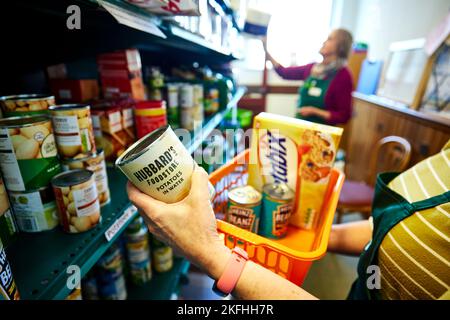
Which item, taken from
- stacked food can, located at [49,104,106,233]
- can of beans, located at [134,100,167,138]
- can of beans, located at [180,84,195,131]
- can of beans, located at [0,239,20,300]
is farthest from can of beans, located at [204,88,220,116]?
can of beans, located at [0,239,20,300]

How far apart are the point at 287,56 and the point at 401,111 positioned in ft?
3.98

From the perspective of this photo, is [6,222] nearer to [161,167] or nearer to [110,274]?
[161,167]

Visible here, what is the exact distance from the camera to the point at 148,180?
519 mm

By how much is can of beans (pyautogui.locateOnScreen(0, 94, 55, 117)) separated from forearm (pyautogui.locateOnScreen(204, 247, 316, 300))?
2.00ft

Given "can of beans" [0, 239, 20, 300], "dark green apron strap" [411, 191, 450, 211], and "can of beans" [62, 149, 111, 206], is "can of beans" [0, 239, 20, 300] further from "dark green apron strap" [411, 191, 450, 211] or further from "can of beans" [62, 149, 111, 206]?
"dark green apron strap" [411, 191, 450, 211]

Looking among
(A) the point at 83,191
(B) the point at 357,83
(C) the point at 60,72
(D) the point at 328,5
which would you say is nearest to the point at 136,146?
(A) the point at 83,191

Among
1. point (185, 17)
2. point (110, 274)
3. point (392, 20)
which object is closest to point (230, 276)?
point (110, 274)

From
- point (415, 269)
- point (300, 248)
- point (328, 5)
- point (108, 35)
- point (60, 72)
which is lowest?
point (300, 248)

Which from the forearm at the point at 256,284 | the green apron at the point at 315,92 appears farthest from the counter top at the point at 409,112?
the forearm at the point at 256,284

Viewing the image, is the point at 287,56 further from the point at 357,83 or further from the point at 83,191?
the point at 83,191

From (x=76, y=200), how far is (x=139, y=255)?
2.35ft

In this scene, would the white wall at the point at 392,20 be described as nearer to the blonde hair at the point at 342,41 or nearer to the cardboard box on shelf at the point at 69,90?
the blonde hair at the point at 342,41

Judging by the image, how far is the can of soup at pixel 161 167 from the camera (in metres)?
0.50

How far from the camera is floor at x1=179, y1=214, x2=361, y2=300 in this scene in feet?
5.84
